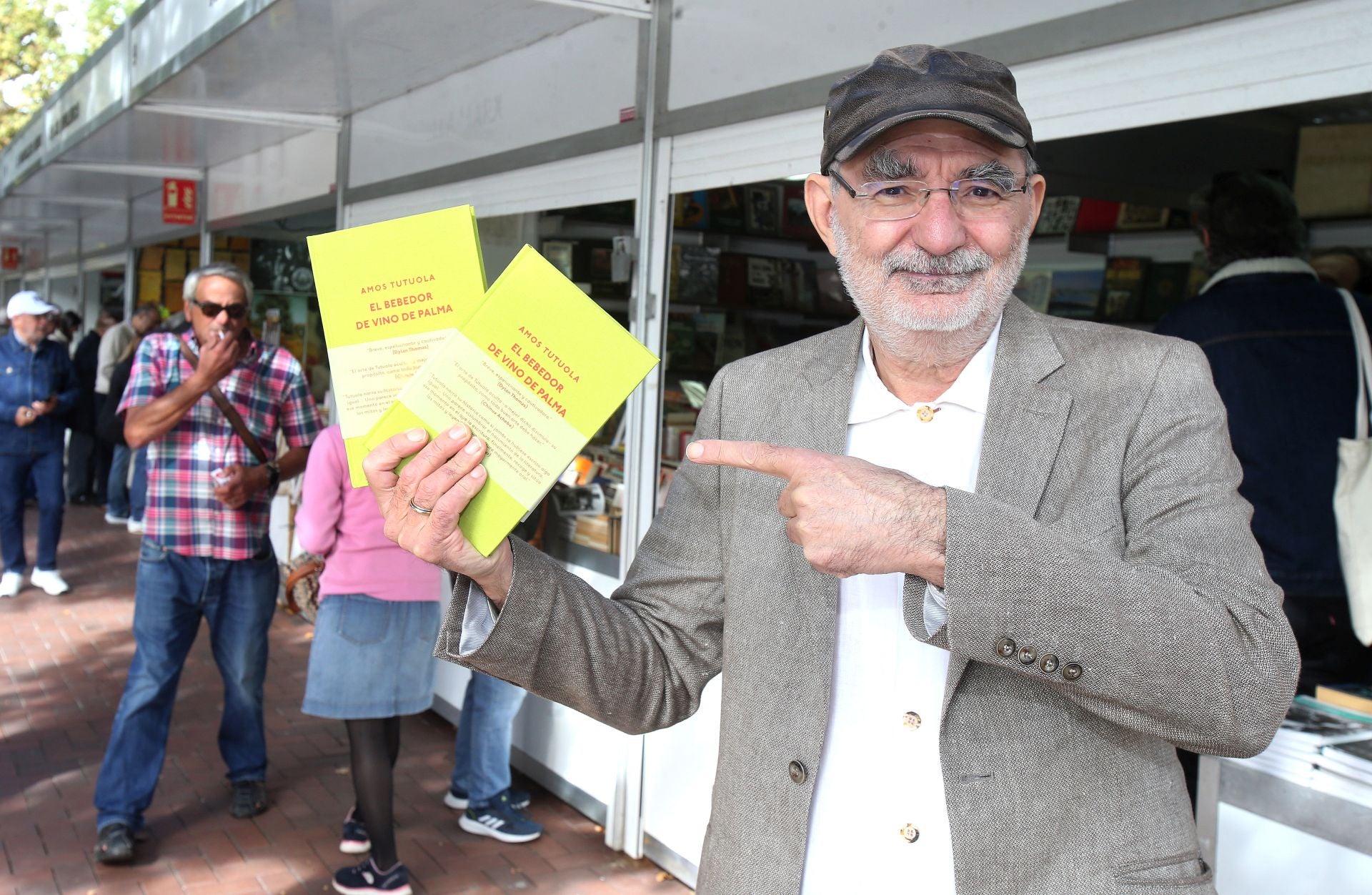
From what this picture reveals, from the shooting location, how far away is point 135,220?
13.5m

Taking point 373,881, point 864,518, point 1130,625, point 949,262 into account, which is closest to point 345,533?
point 373,881

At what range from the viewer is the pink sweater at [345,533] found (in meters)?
3.97

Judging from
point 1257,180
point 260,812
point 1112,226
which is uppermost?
point 1112,226

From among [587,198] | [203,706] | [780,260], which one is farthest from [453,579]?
[203,706]

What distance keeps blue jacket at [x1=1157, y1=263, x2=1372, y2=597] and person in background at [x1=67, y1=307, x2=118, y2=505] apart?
11372 mm

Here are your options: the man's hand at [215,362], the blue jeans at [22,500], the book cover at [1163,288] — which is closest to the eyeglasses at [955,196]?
the man's hand at [215,362]

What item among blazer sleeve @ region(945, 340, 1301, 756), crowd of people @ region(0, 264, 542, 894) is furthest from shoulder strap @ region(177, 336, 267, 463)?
blazer sleeve @ region(945, 340, 1301, 756)

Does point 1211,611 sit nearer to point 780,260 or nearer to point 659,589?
point 659,589

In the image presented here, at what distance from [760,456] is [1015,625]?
0.32 metres

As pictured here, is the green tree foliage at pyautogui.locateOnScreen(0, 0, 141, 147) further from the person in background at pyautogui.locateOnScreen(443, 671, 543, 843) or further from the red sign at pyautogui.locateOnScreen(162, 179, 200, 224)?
the person in background at pyautogui.locateOnScreen(443, 671, 543, 843)

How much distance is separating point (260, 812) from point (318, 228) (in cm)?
665

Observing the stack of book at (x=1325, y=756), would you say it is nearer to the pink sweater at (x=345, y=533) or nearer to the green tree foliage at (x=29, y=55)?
the pink sweater at (x=345, y=533)

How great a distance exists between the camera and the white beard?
1.54 meters

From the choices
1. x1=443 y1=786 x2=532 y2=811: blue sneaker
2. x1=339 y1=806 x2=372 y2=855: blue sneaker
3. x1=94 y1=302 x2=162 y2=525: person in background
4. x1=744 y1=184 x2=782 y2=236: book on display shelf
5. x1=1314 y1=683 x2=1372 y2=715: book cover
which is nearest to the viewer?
x1=1314 y1=683 x2=1372 y2=715: book cover
